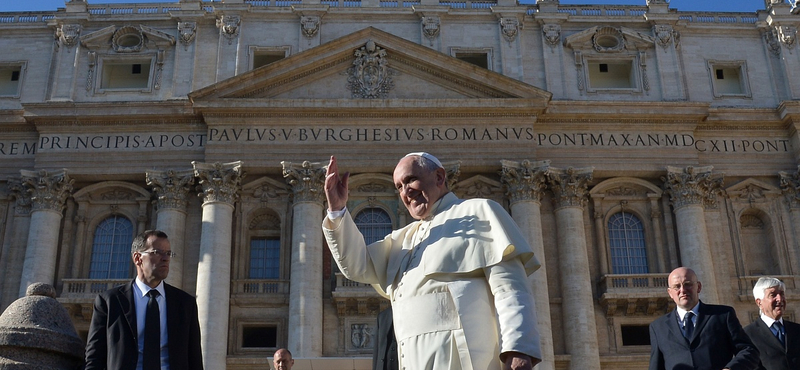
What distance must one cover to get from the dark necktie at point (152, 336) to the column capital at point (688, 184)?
22635 millimetres

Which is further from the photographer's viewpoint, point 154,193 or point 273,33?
point 273,33

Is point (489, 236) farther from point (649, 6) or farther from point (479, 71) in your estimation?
point (649, 6)

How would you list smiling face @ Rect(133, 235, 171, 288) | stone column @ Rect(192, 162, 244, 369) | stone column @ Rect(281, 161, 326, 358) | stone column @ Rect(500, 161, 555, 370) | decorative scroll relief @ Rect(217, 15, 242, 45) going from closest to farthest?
smiling face @ Rect(133, 235, 171, 288) → stone column @ Rect(192, 162, 244, 369) → stone column @ Rect(281, 161, 326, 358) → stone column @ Rect(500, 161, 555, 370) → decorative scroll relief @ Rect(217, 15, 242, 45)

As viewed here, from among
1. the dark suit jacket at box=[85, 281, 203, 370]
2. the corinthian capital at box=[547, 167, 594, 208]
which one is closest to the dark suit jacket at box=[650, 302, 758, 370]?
the dark suit jacket at box=[85, 281, 203, 370]

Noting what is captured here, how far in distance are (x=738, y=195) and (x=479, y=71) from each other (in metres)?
9.15

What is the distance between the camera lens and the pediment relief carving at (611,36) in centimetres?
2961

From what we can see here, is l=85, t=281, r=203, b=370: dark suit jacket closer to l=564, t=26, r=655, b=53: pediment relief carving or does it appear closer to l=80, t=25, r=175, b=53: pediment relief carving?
l=80, t=25, r=175, b=53: pediment relief carving

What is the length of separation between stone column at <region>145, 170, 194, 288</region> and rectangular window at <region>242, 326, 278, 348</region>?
102 inches

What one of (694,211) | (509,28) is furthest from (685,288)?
(509,28)

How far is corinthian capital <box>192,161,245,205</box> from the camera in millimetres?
26109

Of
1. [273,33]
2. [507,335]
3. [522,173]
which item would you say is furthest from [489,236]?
[273,33]

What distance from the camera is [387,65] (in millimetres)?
28125

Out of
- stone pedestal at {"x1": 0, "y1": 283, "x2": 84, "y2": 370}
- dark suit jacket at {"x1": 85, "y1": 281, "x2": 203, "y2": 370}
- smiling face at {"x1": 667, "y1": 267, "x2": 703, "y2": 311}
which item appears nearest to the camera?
dark suit jacket at {"x1": 85, "y1": 281, "x2": 203, "y2": 370}

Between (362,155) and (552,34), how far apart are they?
802 centimetres
